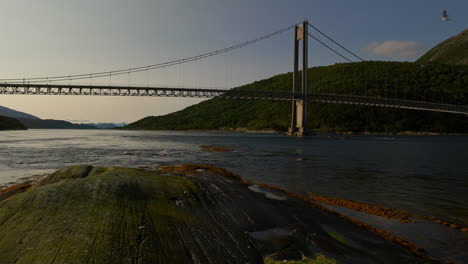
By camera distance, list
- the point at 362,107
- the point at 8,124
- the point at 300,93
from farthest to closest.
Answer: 1. the point at 8,124
2. the point at 362,107
3. the point at 300,93

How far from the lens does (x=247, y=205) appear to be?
6.58 meters

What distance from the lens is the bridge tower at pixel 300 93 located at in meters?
75.0

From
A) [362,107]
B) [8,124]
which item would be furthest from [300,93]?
[8,124]

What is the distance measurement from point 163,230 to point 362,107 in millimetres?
123129

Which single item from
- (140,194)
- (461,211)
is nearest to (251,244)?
(140,194)

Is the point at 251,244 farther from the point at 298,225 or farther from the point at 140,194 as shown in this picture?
the point at 140,194

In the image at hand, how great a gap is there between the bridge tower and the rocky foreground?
70.4m

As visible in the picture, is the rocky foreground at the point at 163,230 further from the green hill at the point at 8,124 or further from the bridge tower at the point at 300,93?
the green hill at the point at 8,124

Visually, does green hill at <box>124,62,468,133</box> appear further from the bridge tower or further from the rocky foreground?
the rocky foreground

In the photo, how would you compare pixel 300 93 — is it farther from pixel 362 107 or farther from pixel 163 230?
pixel 163 230

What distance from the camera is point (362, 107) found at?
115 meters

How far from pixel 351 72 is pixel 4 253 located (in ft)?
530

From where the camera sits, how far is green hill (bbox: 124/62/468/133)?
10588 centimetres

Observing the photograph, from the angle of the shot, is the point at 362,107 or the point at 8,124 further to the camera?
the point at 8,124
